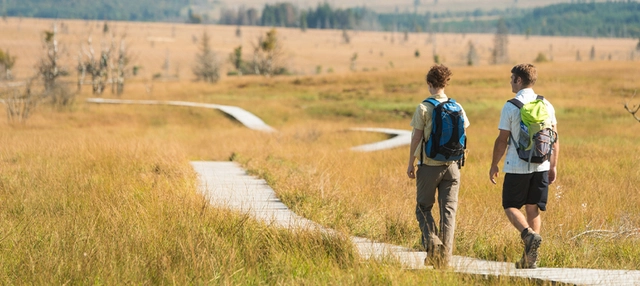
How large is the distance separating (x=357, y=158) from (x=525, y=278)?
1066 cm

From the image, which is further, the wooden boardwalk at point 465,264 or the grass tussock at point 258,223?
the grass tussock at point 258,223

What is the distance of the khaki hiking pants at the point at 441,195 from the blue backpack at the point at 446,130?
186 mm

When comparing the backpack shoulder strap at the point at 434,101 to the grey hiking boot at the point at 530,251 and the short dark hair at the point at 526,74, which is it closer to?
the short dark hair at the point at 526,74

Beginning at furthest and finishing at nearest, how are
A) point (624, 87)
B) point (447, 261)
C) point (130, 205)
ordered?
point (624, 87), point (130, 205), point (447, 261)

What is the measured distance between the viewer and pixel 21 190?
9328mm

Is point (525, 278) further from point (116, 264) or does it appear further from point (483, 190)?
point (483, 190)

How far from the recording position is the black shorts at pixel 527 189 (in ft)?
20.9

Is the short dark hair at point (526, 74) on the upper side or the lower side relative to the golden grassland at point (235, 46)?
upper

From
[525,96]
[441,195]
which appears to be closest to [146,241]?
[441,195]

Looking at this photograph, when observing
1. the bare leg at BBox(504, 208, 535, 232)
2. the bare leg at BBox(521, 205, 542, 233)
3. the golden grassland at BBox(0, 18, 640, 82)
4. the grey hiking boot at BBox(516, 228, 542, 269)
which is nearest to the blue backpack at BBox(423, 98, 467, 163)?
the bare leg at BBox(504, 208, 535, 232)

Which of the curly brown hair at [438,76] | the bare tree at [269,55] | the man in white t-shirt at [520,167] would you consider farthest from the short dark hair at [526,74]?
the bare tree at [269,55]

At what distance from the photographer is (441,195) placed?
261 inches

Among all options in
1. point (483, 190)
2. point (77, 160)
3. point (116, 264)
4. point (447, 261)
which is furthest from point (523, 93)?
point (77, 160)

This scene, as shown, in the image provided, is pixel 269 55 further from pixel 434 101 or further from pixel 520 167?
pixel 520 167
